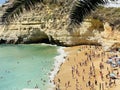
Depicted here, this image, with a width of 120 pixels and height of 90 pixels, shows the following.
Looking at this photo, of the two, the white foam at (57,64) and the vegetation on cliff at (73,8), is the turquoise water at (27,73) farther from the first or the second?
the vegetation on cliff at (73,8)

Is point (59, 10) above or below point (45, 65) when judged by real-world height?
above

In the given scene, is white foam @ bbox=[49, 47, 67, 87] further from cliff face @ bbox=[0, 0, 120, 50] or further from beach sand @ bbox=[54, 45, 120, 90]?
cliff face @ bbox=[0, 0, 120, 50]

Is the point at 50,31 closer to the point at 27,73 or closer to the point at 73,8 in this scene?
the point at 27,73

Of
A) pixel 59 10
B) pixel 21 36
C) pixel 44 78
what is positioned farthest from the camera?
pixel 21 36

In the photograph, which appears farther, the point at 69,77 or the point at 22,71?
the point at 22,71

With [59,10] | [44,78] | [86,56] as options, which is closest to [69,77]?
[44,78]

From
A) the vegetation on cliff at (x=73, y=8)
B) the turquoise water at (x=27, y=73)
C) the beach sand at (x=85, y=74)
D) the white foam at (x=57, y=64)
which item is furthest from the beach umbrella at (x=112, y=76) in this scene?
the vegetation on cliff at (x=73, y=8)

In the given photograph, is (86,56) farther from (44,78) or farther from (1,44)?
(1,44)

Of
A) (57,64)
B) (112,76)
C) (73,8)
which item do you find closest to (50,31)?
(57,64)
